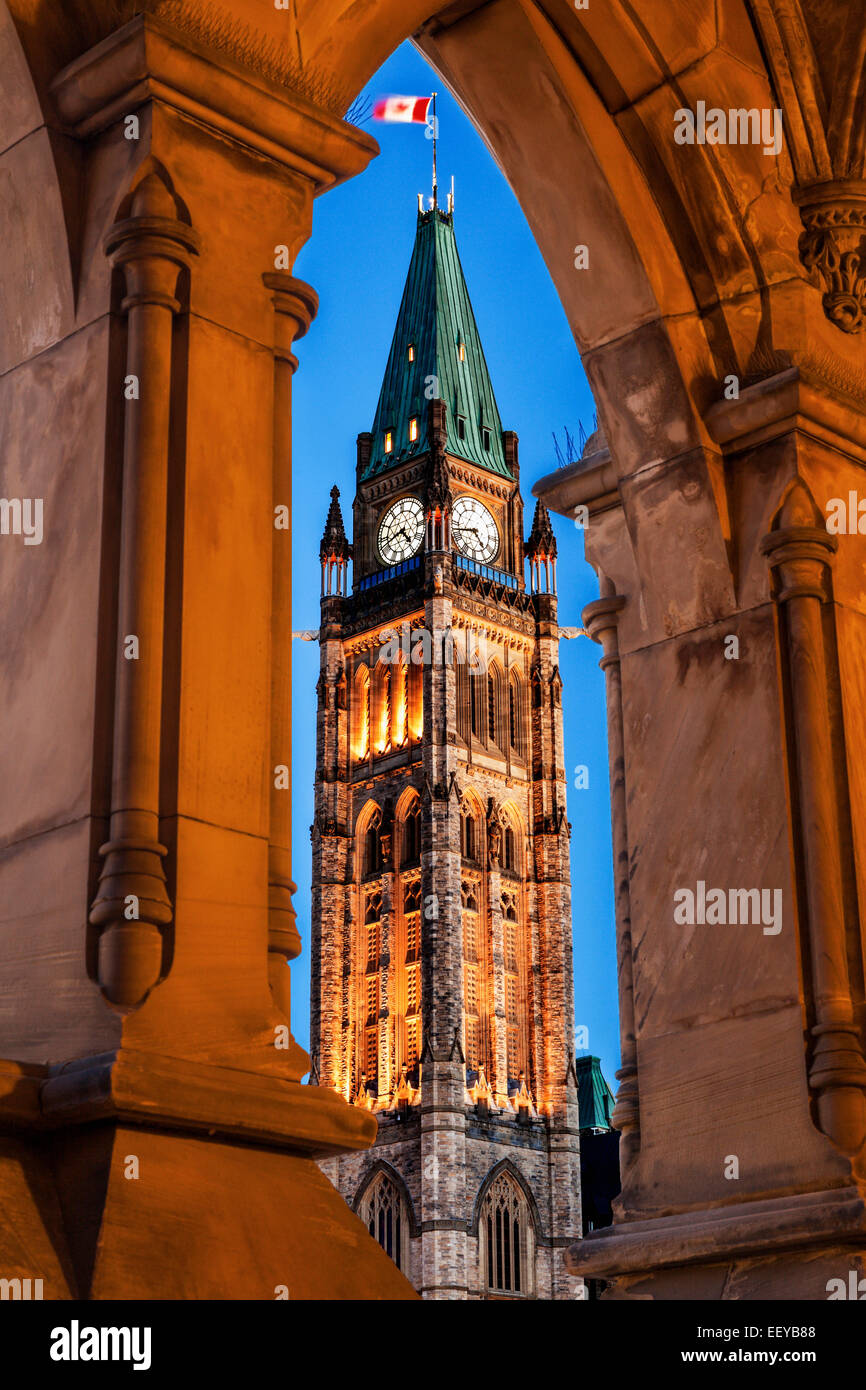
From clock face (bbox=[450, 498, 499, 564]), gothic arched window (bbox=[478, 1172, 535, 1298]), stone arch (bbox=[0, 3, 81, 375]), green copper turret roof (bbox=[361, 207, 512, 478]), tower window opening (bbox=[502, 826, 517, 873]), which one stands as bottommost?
stone arch (bbox=[0, 3, 81, 375])

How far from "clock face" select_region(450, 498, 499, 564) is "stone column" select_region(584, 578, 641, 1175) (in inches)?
2098

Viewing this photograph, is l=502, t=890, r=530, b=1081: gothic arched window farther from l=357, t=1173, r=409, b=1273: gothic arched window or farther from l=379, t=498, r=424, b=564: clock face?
l=379, t=498, r=424, b=564: clock face

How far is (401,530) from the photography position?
59.9 m

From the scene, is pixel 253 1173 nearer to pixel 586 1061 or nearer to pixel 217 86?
pixel 217 86

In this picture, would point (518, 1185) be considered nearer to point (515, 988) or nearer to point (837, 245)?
point (515, 988)

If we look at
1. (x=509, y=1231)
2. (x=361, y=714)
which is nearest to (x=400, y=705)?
(x=361, y=714)

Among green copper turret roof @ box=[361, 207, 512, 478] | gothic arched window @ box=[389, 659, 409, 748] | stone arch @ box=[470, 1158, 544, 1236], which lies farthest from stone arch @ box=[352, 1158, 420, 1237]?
green copper turret roof @ box=[361, 207, 512, 478]

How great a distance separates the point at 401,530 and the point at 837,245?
5493 centimetres

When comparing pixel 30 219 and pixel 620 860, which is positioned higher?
pixel 30 219

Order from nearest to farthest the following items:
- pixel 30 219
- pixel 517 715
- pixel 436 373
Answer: pixel 30 219, pixel 517 715, pixel 436 373

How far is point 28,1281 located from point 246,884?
769 mm

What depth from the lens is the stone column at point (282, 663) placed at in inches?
124

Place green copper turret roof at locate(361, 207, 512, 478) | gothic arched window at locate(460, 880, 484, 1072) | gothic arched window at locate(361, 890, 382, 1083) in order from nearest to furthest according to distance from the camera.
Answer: gothic arched window at locate(460, 880, 484, 1072) → gothic arched window at locate(361, 890, 382, 1083) → green copper turret roof at locate(361, 207, 512, 478)

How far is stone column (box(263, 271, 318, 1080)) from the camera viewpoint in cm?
316
